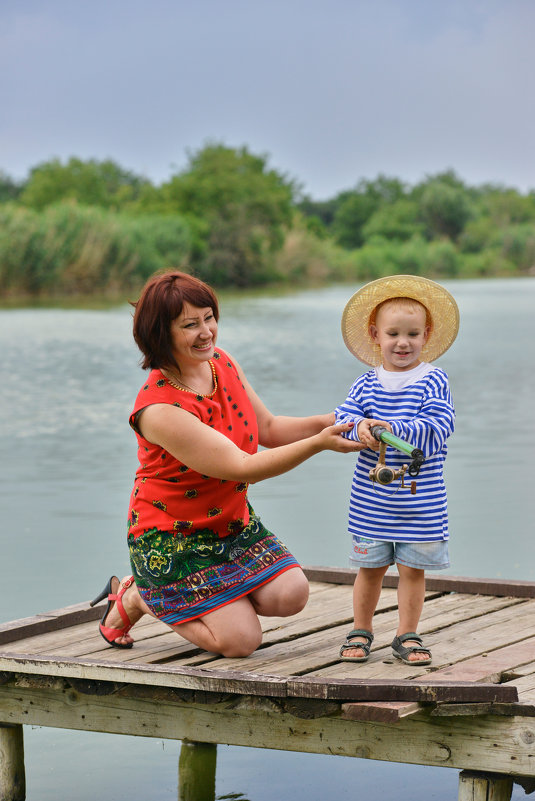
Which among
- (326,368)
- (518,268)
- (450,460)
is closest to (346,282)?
(518,268)

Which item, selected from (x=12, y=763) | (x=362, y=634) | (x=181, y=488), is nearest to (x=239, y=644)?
A: (x=362, y=634)

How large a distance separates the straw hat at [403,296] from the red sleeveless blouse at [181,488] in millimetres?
450

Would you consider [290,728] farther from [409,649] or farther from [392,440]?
[392,440]

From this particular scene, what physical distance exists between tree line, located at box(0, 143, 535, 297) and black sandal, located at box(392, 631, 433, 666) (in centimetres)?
138

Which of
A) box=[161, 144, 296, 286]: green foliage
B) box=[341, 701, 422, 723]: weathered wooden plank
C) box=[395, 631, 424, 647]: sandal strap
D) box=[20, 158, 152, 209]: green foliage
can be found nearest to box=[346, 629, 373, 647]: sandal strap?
box=[395, 631, 424, 647]: sandal strap

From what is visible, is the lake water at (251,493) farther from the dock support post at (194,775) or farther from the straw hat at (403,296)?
the straw hat at (403,296)

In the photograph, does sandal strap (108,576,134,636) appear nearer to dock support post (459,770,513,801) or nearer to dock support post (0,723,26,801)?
dock support post (0,723,26,801)

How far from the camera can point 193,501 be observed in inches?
143

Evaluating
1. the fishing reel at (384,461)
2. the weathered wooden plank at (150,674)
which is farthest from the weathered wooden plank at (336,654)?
the fishing reel at (384,461)

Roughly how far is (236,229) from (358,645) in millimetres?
56922

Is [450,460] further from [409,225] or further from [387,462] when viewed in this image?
[409,225]

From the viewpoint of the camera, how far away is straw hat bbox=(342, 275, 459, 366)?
359cm

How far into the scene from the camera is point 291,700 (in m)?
3.17

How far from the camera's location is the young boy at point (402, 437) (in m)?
3.45
